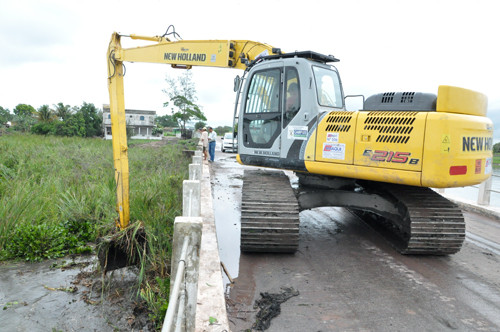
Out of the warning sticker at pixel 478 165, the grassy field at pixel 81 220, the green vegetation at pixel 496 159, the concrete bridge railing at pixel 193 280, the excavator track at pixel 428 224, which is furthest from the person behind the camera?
the green vegetation at pixel 496 159

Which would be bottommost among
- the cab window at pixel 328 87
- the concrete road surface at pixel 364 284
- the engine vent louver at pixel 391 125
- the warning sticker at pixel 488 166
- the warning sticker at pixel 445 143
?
the concrete road surface at pixel 364 284

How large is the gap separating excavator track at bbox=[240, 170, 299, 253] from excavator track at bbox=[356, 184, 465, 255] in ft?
5.31

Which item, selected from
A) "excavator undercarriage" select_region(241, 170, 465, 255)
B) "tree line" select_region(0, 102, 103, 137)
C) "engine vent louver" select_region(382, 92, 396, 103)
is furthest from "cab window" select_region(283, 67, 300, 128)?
"tree line" select_region(0, 102, 103, 137)

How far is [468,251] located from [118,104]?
19.1 ft

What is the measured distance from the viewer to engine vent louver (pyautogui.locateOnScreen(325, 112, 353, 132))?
4902mm

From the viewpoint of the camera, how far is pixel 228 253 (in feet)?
16.7

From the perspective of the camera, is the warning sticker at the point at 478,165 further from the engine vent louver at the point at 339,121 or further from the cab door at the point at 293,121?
the cab door at the point at 293,121

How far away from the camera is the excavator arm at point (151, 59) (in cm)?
504

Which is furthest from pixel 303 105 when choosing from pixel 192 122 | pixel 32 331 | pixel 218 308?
pixel 192 122

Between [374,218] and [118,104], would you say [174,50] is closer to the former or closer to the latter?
[118,104]

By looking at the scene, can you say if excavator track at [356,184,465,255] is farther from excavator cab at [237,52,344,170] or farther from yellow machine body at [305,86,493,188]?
excavator cab at [237,52,344,170]

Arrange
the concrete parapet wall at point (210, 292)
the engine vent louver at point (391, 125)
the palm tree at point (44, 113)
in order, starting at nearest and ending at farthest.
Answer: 1. the concrete parapet wall at point (210, 292)
2. the engine vent louver at point (391, 125)
3. the palm tree at point (44, 113)

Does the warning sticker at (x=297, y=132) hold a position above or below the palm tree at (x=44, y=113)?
below

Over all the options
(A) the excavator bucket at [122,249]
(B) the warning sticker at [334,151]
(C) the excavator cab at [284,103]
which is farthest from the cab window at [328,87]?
(A) the excavator bucket at [122,249]
